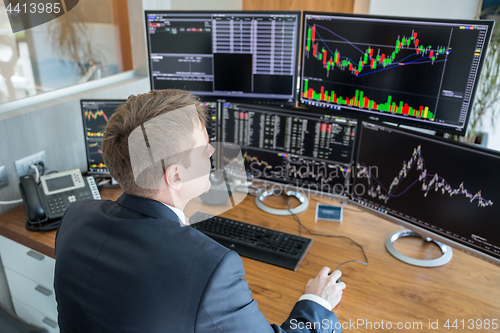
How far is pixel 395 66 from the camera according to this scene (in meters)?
1.35

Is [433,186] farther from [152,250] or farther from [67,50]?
[67,50]

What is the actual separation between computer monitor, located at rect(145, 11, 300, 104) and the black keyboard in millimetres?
549

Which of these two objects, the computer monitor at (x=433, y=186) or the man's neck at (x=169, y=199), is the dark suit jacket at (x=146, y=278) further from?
the computer monitor at (x=433, y=186)

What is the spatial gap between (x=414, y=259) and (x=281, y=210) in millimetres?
561

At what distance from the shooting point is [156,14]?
162cm

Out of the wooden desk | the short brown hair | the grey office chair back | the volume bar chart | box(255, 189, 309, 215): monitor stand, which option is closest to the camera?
the grey office chair back

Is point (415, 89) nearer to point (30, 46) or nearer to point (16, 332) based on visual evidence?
point (16, 332)

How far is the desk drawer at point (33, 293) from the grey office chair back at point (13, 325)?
111 centimetres

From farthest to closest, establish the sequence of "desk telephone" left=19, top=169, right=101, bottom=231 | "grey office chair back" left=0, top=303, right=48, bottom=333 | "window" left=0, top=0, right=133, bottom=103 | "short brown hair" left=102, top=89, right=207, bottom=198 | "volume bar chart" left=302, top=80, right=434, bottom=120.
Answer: "window" left=0, top=0, right=133, bottom=103 < "desk telephone" left=19, top=169, right=101, bottom=231 < "volume bar chart" left=302, top=80, right=434, bottom=120 < "short brown hair" left=102, top=89, right=207, bottom=198 < "grey office chair back" left=0, top=303, right=48, bottom=333

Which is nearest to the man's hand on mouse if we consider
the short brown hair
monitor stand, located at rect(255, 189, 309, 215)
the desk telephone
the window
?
monitor stand, located at rect(255, 189, 309, 215)

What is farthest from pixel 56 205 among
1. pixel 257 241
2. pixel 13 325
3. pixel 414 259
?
pixel 414 259

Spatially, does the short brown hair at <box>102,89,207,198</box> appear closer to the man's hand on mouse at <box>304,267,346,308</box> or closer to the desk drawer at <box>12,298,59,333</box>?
the man's hand on mouse at <box>304,267,346,308</box>

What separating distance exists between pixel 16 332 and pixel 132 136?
1.40 ft

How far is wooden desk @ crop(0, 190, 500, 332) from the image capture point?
110 cm
